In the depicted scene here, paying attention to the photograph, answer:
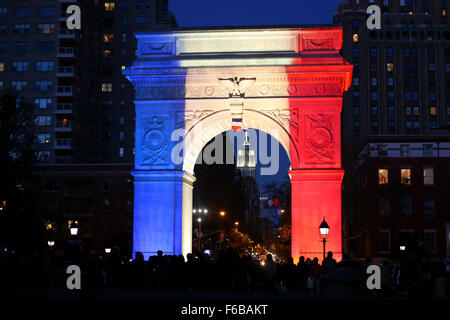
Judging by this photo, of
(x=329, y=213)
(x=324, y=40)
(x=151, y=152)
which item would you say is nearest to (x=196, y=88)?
(x=151, y=152)

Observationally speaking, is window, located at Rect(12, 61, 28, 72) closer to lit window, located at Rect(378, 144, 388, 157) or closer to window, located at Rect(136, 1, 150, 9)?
window, located at Rect(136, 1, 150, 9)

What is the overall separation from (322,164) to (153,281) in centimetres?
1240

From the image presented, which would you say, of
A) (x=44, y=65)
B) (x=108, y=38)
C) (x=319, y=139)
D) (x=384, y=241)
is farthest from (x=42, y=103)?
(x=319, y=139)

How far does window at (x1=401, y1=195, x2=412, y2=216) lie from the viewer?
200ft

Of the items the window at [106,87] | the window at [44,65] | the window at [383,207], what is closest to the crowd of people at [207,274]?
the window at [383,207]

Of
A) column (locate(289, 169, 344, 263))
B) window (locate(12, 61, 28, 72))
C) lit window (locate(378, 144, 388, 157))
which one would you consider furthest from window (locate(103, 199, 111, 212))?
column (locate(289, 169, 344, 263))

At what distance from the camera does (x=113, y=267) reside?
74.5 ft

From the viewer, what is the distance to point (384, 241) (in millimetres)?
61000

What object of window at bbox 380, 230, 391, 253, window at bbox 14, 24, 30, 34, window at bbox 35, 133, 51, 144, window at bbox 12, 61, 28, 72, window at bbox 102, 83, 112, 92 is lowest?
window at bbox 380, 230, 391, 253

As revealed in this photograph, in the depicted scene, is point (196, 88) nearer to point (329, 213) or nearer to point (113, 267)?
point (329, 213)

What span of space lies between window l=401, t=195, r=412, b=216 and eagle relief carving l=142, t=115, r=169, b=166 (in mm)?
34001

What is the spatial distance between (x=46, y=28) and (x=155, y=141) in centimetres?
4829

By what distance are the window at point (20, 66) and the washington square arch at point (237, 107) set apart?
46001mm

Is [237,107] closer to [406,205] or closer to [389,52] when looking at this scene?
[406,205]
